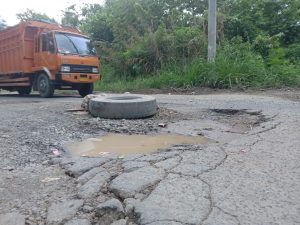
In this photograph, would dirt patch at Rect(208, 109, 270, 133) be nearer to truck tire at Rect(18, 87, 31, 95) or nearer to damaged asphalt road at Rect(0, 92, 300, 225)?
damaged asphalt road at Rect(0, 92, 300, 225)

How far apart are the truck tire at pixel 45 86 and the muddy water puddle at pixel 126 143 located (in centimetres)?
684

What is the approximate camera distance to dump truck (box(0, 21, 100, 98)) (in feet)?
35.0

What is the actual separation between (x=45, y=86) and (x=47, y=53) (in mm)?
1063

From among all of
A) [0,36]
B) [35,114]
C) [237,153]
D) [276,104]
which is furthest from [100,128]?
[0,36]

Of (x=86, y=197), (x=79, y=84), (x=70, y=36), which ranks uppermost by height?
(x=70, y=36)

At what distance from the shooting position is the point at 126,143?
4.26m

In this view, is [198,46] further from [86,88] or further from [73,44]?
[73,44]

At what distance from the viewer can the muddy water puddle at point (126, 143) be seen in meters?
3.88

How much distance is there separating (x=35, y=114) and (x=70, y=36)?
18.2ft

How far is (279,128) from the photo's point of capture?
4625 millimetres

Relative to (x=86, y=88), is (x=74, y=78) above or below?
above

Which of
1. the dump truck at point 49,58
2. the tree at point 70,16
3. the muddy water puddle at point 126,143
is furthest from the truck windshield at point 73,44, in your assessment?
the tree at point 70,16

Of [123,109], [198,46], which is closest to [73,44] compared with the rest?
[198,46]

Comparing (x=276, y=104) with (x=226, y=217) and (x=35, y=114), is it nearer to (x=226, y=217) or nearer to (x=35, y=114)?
(x=35, y=114)
